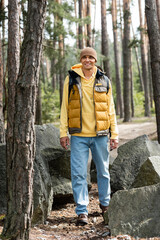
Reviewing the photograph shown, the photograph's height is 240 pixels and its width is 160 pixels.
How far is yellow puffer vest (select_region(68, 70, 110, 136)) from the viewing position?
380cm

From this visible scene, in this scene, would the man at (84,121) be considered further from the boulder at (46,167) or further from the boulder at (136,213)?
the boulder at (136,213)

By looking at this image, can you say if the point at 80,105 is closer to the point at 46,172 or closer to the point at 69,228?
the point at 46,172

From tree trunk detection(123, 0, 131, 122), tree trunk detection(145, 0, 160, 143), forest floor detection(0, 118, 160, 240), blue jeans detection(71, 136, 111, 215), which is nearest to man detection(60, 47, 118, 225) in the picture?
blue jeans detection(71, 136, 111, 215)

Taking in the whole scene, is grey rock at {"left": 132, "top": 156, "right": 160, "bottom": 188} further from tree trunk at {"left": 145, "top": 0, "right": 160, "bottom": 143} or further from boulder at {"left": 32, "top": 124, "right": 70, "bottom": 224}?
tree trunk at {"left": 145, "top": 0, "right": 160, "bottom": 143}

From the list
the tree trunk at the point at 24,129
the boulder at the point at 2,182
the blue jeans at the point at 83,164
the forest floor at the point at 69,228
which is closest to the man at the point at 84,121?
the blue jeans at the point at 83,164

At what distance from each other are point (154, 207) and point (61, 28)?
12217 mm

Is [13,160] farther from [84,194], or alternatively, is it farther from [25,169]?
[84,194]

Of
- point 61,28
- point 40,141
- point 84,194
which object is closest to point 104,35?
point 61,28

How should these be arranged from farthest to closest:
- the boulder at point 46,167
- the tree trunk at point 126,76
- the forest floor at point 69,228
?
the tree trunk at point 126,76, the boulder at point 46,167, the forest floor at point 69,228

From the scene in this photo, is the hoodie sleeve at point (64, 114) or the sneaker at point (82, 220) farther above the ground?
the hoodie sleeve at point (64, 114)

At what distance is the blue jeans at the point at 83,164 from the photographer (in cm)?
380

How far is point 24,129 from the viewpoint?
2848 mm

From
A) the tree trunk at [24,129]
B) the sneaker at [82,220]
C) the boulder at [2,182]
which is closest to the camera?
the tree trunk at [24,129]

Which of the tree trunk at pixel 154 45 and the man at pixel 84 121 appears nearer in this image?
the man at pixel 84 121
